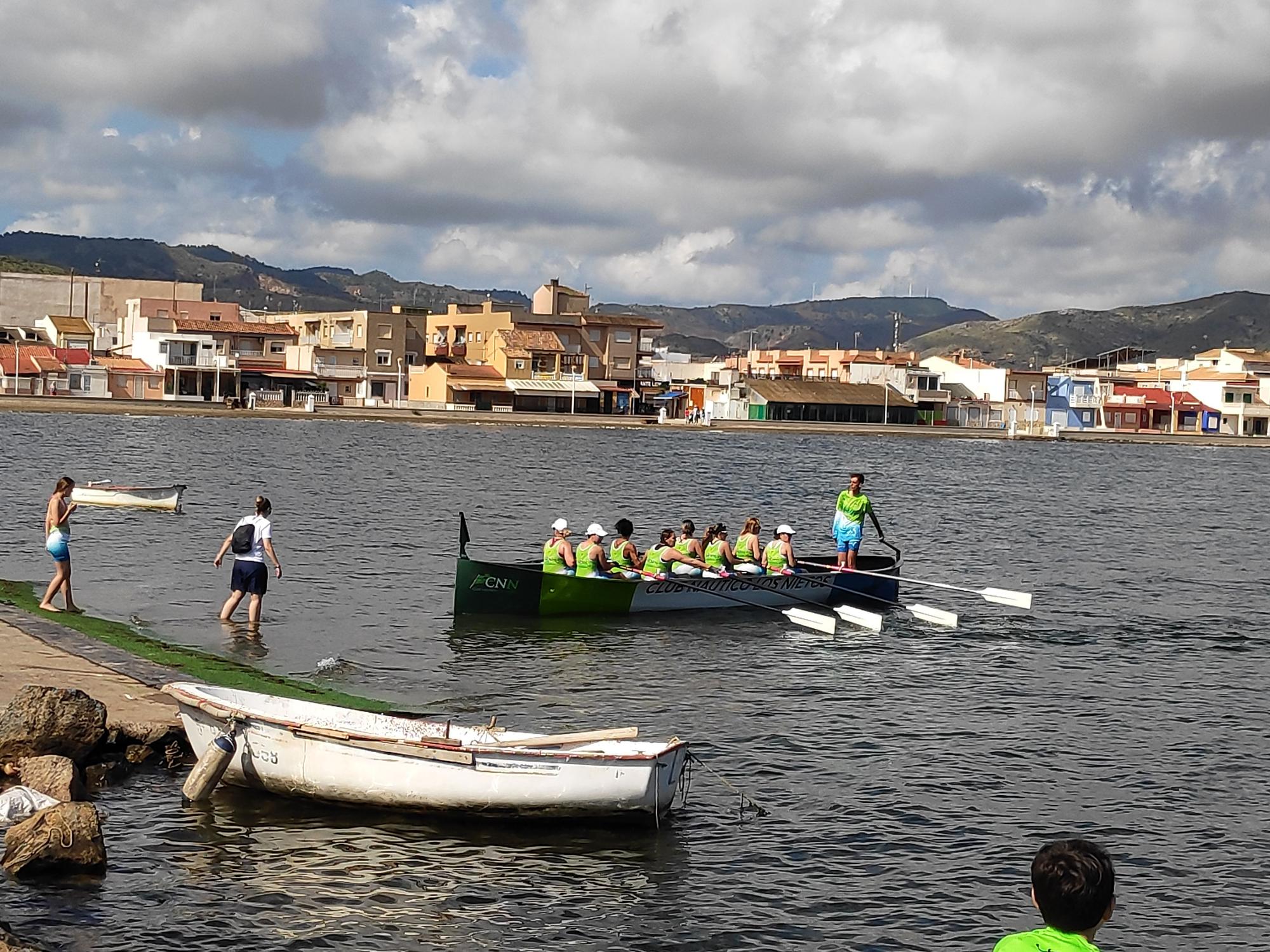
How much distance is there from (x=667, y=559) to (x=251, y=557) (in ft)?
30.1

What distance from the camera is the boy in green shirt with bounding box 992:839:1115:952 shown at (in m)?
6.31

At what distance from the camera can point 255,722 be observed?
14648mm

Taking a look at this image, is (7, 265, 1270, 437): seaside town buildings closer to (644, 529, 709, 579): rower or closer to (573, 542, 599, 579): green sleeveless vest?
(644, 529, 709, 579): rower

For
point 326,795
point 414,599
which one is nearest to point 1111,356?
point 414,599

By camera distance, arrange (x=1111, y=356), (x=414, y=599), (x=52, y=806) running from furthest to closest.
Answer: (x=1111, y=356)
(x=414, y=599)
(x=52, y=806)

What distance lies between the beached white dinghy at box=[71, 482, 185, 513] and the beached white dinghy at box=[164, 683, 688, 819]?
32212 millimetres

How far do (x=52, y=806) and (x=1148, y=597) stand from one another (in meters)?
30.3

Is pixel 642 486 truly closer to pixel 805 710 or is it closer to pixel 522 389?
pixel 805 710

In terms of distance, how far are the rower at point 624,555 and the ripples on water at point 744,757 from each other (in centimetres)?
106

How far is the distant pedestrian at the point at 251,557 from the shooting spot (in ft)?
74.6

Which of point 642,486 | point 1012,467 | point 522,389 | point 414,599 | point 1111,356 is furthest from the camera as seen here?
point 1111,356

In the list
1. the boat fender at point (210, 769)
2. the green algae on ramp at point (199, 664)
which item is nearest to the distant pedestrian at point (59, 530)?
the green algae on ramp at point (199, 664)

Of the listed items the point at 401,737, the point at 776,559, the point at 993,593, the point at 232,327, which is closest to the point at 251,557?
the point at 401,737

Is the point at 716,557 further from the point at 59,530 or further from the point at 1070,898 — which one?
the point at 1070,898
